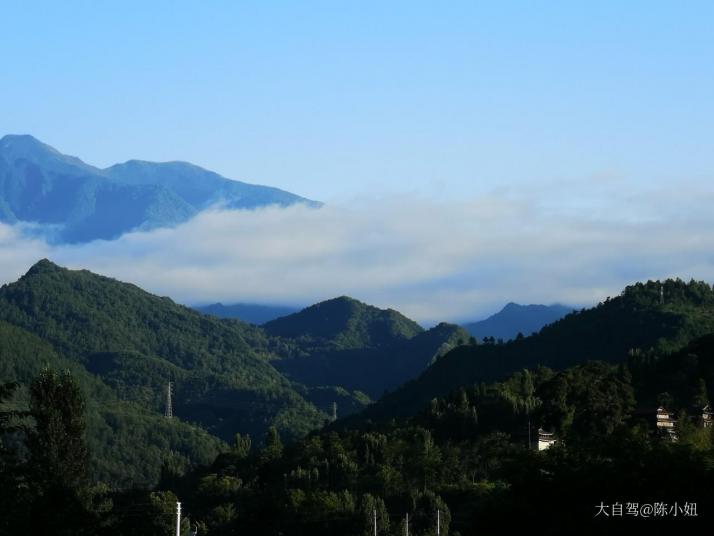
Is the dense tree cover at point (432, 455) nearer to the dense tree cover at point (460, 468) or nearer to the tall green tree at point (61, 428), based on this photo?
the dense tree cover at point (460, 468)

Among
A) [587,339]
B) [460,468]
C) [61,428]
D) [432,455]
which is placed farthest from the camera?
[587,339]

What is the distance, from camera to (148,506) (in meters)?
95.7

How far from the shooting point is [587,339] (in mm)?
161250

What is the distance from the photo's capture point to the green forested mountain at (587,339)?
15375cm

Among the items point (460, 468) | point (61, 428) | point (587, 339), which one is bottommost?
point (460, 468)

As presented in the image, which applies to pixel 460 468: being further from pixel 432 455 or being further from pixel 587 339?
pixel 587 339

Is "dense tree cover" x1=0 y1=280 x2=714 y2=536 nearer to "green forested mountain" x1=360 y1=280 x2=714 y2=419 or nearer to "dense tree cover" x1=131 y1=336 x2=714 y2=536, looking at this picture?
"dense tree cover" x1=131 y1=336 x2=714 y2=536

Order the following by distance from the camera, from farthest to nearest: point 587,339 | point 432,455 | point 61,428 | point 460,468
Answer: point 587,339
point 432,455
point 460,468
point 61,428

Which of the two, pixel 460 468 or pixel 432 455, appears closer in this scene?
pixel 460 468

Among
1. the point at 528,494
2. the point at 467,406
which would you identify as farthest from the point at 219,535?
the point at 528,494

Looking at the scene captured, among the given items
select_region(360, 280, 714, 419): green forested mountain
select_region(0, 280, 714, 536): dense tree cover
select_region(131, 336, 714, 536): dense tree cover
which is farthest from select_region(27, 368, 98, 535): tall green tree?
select_region(360, 280, 714, 419): green forested mountain

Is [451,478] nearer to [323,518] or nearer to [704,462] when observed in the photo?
[323,518]

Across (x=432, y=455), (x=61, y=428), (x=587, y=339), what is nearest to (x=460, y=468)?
(x=432, y=455)

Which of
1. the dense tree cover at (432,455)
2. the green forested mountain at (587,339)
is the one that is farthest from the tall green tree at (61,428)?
the green forested mountain at (587,339)
